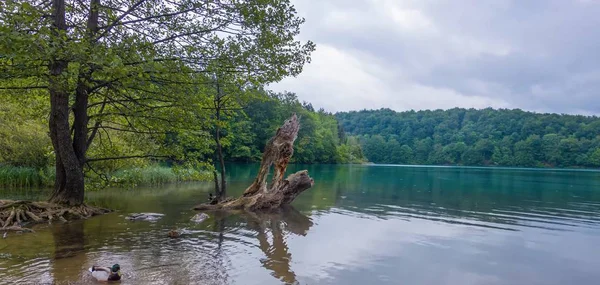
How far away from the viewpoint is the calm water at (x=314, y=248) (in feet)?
30.6

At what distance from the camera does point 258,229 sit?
586 inches

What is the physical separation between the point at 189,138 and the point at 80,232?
17.5 ft

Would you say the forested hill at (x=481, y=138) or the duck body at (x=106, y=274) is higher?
the forested hill at (x=481, y=138)

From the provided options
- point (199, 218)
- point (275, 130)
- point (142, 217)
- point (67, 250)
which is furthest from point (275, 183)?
point (275, 130)

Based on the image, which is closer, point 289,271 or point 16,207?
→ point 289,271

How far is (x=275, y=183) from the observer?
2058 cm

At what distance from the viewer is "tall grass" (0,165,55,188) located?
926 inches

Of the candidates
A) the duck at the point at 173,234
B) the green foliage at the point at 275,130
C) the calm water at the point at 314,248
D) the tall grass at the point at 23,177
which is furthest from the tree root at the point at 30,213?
the green foliage at the point at 275,130

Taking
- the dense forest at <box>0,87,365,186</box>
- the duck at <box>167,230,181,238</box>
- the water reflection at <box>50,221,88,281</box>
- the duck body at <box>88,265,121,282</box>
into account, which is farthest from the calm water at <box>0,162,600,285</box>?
the dense forest at <box>0,87,365,186</box>

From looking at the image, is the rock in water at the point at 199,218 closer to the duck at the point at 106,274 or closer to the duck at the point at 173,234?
the duck at the point at 173,234

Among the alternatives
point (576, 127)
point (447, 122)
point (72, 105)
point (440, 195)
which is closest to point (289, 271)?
point (72, 105)

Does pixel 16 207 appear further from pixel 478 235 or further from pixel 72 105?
pixel 478 235

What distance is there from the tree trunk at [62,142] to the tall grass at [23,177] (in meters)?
11.5

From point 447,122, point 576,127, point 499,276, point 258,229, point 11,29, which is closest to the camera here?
point 11,29
